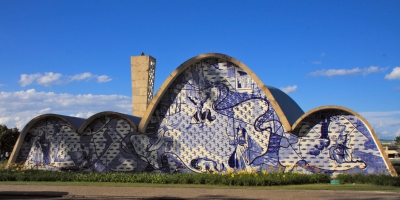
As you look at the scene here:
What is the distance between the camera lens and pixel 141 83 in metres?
22.9

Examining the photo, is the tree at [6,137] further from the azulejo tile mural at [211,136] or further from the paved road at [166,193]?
the paved road at [166,193]

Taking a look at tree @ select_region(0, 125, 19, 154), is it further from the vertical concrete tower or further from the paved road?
the paved road

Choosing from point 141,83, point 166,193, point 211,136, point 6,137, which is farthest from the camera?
point 6,137

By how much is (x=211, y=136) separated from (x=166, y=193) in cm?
642

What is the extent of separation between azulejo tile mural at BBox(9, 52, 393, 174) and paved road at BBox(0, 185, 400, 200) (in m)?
4.93

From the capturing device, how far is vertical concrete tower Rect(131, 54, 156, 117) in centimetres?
2280

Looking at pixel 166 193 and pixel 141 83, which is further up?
pixel 141 83

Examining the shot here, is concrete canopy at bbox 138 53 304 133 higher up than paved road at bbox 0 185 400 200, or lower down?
higher up

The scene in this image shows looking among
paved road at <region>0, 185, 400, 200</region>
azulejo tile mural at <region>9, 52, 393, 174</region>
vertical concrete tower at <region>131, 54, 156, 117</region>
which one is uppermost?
vertical concrete tower at <region>131, 54, 156, 117</region>

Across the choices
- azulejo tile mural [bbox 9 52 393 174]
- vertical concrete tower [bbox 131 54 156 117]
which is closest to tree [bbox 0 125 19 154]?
azulejo tile mural [bbox 9 52 393 174]

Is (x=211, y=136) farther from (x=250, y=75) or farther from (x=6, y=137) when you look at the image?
(x=6, y=137)

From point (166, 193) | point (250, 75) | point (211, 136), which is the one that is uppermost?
point (250, 75)

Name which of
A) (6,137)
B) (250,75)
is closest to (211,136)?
(250,75)

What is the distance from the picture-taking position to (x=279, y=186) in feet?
48.2
